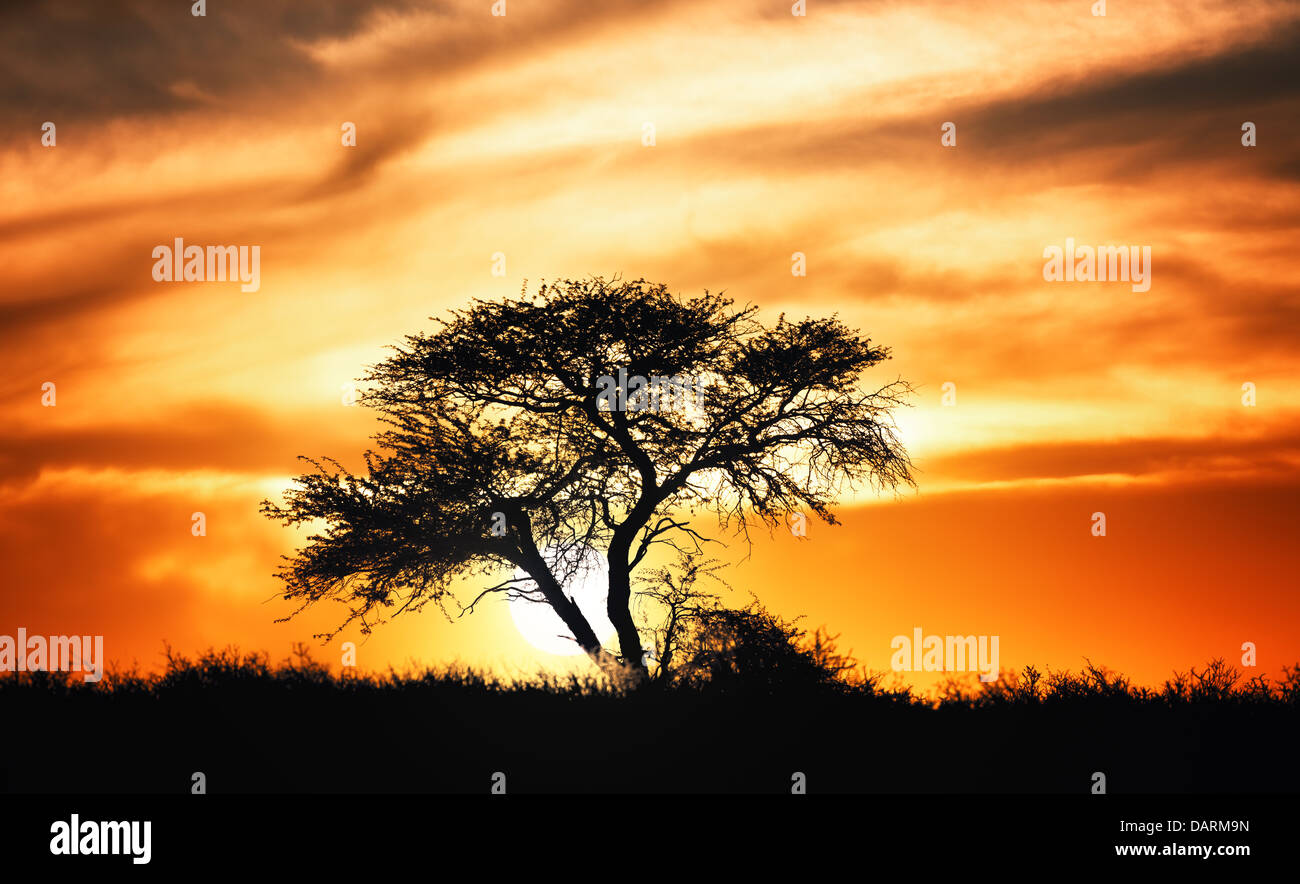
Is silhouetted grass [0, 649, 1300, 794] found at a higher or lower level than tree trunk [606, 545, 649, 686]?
lower

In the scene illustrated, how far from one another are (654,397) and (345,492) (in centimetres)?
761

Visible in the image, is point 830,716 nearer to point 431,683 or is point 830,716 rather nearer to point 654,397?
point 431,683

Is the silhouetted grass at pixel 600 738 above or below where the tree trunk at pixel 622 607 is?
below

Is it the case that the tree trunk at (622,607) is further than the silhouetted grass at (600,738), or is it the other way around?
the tree trunk at (622,607)

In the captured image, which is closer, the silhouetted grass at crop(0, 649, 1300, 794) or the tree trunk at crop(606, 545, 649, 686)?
the silhouetted grass at crop(0, 649, 1300, 794)

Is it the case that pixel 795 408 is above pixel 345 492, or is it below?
above

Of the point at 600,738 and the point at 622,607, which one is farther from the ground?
the point at 622,607

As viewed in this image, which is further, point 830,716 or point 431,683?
point 431,683

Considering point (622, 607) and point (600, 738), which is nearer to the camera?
point (600, 738)

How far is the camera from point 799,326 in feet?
85.8
